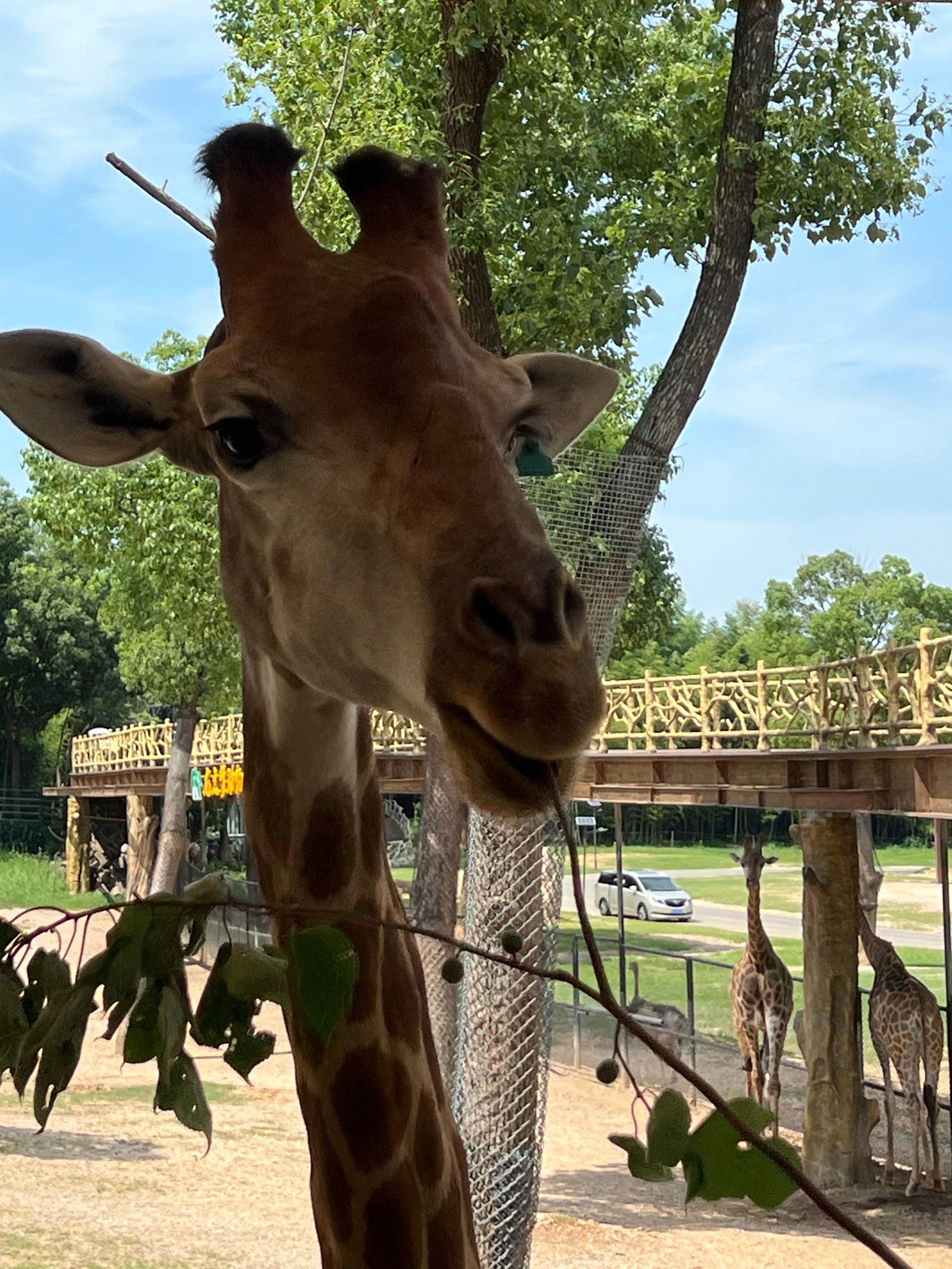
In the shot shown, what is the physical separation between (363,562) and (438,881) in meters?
4.74

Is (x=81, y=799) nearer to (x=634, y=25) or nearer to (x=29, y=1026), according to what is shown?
(x=634, y=25)

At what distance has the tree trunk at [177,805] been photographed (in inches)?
426

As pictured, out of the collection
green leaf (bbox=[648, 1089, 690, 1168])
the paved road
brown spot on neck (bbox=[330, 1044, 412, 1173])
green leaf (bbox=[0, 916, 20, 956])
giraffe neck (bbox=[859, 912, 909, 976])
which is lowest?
the paved road

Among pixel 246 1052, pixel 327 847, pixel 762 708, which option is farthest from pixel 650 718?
pixel 246 1052

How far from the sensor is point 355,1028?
42.7 inches

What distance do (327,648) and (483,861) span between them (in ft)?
10.1

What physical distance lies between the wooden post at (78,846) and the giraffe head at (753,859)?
36.9ft

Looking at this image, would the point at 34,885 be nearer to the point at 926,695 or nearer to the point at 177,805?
the point at 177,805

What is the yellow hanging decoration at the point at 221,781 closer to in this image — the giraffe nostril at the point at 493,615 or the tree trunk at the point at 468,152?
the tree trunk at the point at 468,152

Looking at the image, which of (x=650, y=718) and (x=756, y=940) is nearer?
(x=756, y=940)

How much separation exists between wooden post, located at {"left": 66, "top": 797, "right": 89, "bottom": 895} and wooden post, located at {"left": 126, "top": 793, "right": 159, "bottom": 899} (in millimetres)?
1978

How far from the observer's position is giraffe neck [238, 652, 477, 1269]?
1.06 metres

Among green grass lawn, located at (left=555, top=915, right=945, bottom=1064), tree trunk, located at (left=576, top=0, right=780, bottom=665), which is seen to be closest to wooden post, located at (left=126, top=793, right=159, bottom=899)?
green grass lawn, located at (left=555, top=915, right=945, bottom=1064)

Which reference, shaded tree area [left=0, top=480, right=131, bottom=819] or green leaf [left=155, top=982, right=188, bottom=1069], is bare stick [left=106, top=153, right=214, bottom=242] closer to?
green leaf [left=155, top=982, right=188, bottom=1069]
